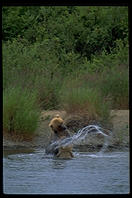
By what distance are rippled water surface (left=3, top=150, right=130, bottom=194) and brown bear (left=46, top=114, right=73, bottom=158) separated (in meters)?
0.14

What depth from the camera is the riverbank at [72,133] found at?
1126cm

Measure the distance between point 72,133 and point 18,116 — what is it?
4.40 ft

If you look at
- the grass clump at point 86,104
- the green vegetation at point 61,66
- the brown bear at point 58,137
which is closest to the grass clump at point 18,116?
the green vegetation at point 61,66

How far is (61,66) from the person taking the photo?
57.6 feet

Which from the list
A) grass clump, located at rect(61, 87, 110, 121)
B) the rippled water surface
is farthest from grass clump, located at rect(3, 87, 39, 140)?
the rippled water surface

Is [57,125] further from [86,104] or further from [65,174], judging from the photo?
[86,104]

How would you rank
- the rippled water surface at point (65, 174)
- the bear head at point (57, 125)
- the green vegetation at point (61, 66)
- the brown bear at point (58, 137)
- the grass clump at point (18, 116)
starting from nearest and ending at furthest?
1. the rippled water surface at point (65, 174)
2. the brown bear at point (58, 137)
3. the bear head at point (57, 125)
4. the grass clump at point (18, 116)
5. the green vegetation at point (61, 66)

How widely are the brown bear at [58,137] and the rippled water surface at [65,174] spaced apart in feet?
0.46

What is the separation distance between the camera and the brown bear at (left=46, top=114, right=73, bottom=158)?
9.48 meters

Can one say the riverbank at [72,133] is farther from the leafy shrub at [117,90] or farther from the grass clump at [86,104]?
the leafy shrub at [117,90]

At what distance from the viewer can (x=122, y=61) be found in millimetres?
17062

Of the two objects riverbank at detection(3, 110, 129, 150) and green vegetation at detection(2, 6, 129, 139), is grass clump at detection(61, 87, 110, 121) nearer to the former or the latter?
green vegetation at detection(2, 6, 129, 139)

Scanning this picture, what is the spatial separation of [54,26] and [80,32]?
1.35m

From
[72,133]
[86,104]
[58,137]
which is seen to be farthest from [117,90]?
[58,137]
